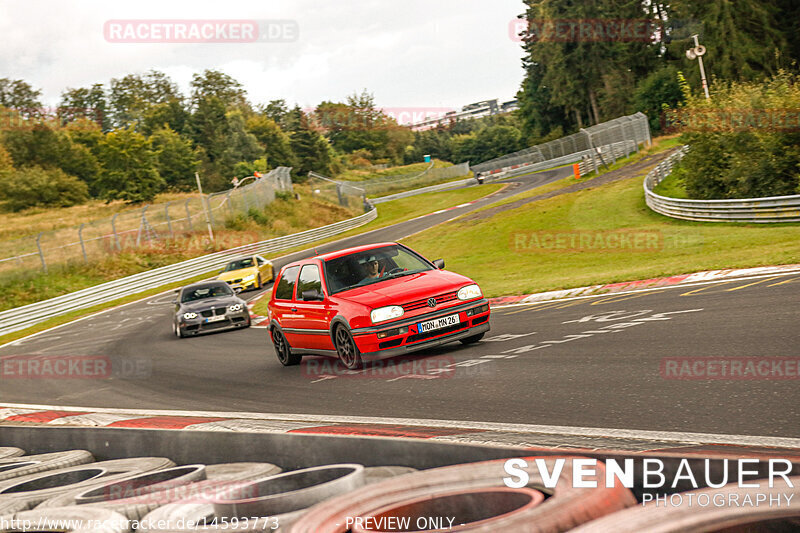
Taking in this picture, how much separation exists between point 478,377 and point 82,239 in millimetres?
38382

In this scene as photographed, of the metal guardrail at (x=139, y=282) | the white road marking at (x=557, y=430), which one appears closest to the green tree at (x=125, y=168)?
the metal guardrail at (x=139, y=282)

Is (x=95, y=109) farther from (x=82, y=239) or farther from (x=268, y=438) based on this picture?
(x=268, y=438)

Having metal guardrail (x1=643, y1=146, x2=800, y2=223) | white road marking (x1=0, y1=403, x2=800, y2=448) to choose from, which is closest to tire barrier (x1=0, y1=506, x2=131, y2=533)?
white road marking (x1=0, y1=403, x2=800, y2=448)

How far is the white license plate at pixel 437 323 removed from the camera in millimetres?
10383

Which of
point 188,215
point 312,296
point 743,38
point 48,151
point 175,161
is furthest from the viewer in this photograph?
point 175,161

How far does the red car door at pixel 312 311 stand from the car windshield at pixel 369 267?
22 cm

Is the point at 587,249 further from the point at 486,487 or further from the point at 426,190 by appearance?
the point at 426,190

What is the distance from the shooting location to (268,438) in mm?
4922

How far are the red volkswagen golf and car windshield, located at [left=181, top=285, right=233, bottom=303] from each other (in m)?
9.19

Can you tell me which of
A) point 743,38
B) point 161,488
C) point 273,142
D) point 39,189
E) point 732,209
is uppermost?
point 273,142

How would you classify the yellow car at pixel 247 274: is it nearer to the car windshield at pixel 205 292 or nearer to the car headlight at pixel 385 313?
the car windshield at pixel 205 292

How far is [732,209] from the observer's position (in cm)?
2692

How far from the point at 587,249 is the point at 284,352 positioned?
55.7 feet

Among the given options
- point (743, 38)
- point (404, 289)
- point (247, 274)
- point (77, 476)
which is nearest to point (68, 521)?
point (77, 476)
